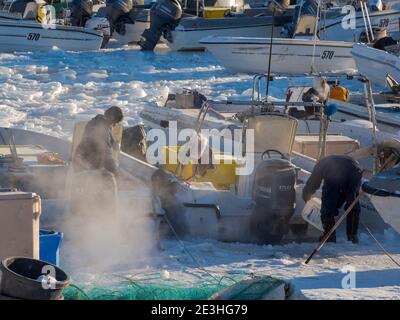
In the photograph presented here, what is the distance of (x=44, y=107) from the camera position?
2041 cm

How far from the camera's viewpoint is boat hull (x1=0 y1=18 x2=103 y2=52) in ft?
96.0

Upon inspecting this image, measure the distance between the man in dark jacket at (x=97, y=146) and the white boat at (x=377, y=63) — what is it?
11209 mm

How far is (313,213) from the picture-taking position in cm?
976

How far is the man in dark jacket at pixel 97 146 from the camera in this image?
9617mm

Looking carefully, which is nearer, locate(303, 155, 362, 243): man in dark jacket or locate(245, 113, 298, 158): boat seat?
locate(303, 155, 362, 243): man in dark jacket

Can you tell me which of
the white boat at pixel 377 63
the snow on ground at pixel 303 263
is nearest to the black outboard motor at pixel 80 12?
the white boat at pixel 377 63

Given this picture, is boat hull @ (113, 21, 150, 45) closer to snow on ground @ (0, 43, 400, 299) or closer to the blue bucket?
snow on ground @ (0, 43, 400, 299)

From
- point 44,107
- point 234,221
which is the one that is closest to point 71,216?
point 234,221

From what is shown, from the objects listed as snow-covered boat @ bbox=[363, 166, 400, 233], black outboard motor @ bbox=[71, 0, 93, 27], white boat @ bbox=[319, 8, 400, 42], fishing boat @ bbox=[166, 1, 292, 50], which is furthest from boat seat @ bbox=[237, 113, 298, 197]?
black outboard motor @ bbox=[71, 0, 93, 27]

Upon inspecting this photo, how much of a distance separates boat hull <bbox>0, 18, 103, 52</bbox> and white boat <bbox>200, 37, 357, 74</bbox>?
5680mm

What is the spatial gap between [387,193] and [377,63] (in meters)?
12.5

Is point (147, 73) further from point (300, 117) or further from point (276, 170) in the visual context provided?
point (276, 170)

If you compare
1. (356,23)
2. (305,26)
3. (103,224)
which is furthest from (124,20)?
(103,224)

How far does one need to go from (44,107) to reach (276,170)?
11541 millimetres
